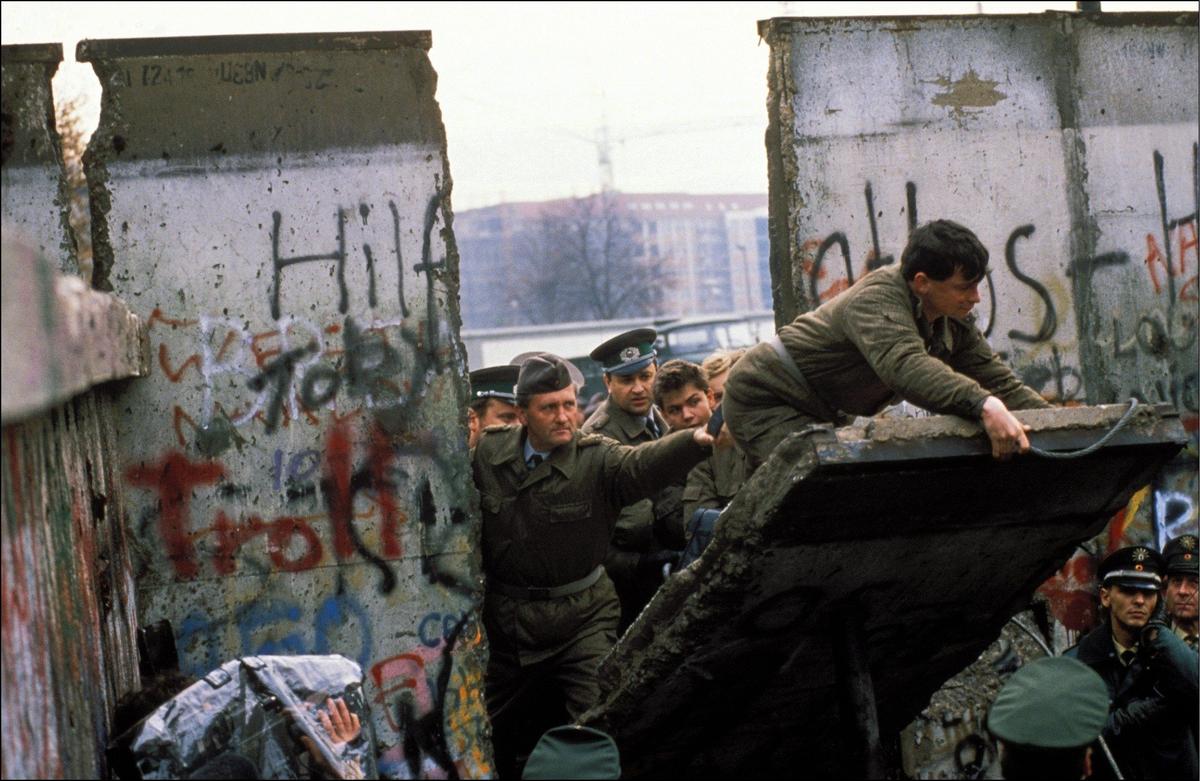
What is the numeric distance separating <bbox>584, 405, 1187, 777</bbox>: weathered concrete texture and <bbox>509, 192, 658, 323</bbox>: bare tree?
156 feet

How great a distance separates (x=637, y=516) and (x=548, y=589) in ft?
3.27

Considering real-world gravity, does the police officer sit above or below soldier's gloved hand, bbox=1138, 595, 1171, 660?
above

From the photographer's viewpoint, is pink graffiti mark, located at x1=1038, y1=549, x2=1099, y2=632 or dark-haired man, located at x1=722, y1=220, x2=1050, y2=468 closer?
dark-haired man, located at x1=722, y1=220, x2=1050, y2=468

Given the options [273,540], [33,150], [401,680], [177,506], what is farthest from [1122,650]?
[33,150]

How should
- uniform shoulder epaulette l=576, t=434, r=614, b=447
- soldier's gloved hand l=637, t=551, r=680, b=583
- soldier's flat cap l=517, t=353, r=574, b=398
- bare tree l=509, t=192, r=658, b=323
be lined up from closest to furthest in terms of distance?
1. soldier's flat cap l=517, t=353, r=574, b=398
2. uniform shoulder epaulette l=576, t=434, r=614, b=447
3. soldier's gloved hand l=637, t=551, r=680, b=583
4. bare tree l=509, t=192, r=658, b=323

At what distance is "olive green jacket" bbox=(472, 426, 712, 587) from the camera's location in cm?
704

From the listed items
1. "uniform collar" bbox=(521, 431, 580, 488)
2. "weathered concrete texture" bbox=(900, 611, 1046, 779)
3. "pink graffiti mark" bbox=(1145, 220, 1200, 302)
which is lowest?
"weathered concrete texture" bbox=(900, 611, 1046, 779)

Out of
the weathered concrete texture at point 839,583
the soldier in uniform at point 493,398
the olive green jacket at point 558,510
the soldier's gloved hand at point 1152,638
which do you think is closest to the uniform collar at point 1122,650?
the soldier's gloved hand at point 1152,638

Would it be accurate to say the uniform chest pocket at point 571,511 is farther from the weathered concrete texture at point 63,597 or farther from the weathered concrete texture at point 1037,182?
the weathered concrete texture at point 63,597

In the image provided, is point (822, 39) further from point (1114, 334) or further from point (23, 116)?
point (23, 116)

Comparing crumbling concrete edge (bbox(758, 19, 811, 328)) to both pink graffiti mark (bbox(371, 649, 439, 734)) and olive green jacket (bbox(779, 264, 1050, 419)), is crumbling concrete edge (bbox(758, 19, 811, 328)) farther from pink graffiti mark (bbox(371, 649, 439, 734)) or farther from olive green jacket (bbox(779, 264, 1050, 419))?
pink graffiti mark (bbox(371, 649, 439, 734))

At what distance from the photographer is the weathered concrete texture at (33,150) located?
22.3 ft

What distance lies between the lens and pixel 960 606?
20.7 ft

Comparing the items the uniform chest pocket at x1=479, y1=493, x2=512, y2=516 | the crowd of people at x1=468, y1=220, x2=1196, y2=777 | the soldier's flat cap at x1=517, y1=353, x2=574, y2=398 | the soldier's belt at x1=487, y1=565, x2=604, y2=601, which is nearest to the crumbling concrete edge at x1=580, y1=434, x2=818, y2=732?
the crowd of people at x1=468, y1=220, x2=1196, y2=777
